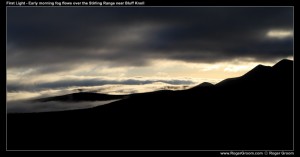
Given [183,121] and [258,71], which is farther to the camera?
[258,71]

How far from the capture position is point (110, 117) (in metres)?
74.0

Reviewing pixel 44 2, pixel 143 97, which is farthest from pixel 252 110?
pixel 44 2

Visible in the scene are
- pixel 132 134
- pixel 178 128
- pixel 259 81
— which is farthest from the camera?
pixel 259 81

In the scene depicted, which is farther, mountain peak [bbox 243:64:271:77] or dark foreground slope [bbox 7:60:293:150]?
mountain peak [bbox 243:64:271:77]

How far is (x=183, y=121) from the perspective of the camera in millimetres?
66688

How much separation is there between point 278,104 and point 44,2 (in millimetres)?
73726

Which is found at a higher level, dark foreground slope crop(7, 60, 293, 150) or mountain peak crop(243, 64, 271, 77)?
mountain peak crop(243, 64, 271, 77)

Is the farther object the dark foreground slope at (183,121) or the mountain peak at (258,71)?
the mountain peak at (258,71)

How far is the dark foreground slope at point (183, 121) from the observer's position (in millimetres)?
45969

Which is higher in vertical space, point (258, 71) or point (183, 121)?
point (258, 71)

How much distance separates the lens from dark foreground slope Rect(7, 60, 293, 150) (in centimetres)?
4597

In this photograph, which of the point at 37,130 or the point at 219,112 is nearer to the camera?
the point at 37,130

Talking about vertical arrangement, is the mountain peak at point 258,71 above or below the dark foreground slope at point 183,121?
above

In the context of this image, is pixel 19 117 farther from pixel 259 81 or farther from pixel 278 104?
pixel 259 81
